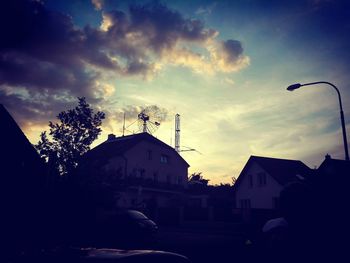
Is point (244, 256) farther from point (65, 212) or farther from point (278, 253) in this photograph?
point (278, 253)

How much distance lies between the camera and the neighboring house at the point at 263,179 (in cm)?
3516

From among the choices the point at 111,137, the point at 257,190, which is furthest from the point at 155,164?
the point at 257,190

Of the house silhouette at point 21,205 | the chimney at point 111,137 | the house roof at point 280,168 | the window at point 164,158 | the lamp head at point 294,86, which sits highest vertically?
the chimney at point 111,137

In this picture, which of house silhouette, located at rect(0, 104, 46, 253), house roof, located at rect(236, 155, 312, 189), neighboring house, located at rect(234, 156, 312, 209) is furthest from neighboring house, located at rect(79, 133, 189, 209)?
house silhouette, located at rect(0, 104, 46, 253)

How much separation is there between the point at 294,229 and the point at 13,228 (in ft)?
21.3

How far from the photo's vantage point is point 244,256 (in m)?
11.7

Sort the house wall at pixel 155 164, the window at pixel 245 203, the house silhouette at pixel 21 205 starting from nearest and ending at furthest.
A: the house silhouette at pixel 21 205, the window at pixel 245 203, the house wall at pixel 155 164

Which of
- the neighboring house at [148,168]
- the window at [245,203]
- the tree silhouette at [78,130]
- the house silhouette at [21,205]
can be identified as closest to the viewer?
the house silhouette at [21,205]

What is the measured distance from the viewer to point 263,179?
37406 mm

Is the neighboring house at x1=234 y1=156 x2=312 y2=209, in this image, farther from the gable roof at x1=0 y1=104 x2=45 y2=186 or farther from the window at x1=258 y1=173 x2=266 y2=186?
the gable roof at x1=0 y1=104 x2=45 y2=186

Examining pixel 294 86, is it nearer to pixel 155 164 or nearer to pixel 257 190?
pixel 257 190

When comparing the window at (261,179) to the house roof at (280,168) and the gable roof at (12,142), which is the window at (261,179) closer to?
the house roof at (280,168)

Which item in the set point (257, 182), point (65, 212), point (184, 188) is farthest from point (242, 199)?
point (65, 212)

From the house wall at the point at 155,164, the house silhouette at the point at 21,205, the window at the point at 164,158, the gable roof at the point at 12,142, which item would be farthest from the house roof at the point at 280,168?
the house silhouette at the point at 21,205
